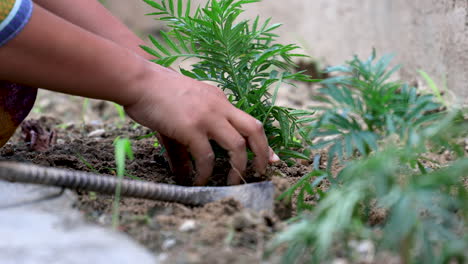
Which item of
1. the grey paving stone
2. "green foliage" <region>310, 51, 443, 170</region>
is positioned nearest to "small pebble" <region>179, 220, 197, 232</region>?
the grey paving stone

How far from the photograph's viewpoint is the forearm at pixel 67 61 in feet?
3.89

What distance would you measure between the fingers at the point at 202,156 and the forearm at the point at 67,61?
0.19m

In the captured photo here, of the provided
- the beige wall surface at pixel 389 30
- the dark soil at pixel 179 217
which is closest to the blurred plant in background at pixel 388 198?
the dark soil at pixel 179 217

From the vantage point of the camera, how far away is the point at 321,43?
381 centimetres

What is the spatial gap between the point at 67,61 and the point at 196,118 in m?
0.33

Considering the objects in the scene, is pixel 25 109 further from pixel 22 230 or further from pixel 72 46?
pixel 22 230

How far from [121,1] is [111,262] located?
4.83 meters

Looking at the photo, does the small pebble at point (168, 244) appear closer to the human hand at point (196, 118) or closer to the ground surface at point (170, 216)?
the ground surface at point (170, 216)

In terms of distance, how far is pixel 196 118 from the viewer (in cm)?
128

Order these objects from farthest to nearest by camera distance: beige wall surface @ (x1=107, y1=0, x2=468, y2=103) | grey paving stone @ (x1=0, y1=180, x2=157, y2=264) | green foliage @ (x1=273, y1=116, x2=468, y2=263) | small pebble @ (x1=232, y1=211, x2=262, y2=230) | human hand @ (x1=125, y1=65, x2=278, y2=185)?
1. beige wall surface @ (x1=107, y1=0, x2=468, y2=103)
2. human hand @ (x1=125, y1=65, x2=278, y2=185)
3. small pebble @ (x1=232, y1=211, x2=262, y2=230)
4. grey paving stone @ (x1=0, y1=180, x2=157, y2=264)
5. green foliage @ (x1=273, y1=116, x2=468, y2=263)

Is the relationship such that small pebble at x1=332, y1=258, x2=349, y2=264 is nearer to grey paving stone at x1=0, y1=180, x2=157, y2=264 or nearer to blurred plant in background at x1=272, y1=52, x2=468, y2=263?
blurred plant in background at x1=272, y1=52, x2=468, y2=263

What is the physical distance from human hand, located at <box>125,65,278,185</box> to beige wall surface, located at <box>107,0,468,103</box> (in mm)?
1037

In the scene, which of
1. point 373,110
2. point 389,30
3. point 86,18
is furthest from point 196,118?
point 389,30

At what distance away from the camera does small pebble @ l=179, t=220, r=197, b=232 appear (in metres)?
1.12
